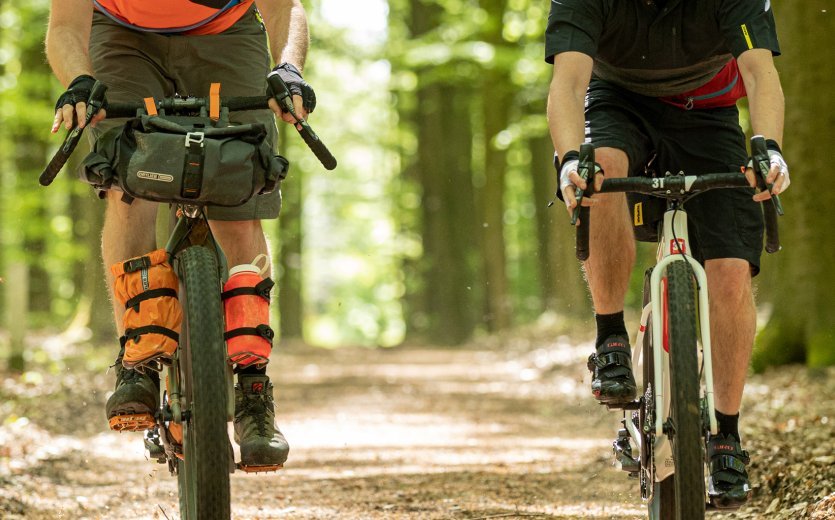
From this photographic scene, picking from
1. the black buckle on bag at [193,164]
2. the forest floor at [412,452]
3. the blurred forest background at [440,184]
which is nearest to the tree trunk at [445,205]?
the blurred forest background at [440,184]

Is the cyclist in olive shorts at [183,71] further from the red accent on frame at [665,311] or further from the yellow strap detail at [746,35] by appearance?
the yellow strap detail at [746,35]

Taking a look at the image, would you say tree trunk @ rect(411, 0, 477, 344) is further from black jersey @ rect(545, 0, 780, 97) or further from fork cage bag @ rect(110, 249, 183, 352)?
fork cage bag @ rect(110, 249, 183, 352)

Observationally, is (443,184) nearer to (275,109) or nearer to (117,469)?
(117,469)

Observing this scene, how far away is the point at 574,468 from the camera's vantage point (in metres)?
6.53

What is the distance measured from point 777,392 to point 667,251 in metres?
5.23

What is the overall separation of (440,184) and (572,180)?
724 inches

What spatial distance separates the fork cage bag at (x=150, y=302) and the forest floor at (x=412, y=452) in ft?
3.36

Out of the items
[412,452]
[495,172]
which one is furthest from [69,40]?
[495,172]

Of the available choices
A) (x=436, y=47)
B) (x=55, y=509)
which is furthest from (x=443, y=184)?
(x=55, y=509)

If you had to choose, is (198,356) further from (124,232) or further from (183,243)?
(124,232)

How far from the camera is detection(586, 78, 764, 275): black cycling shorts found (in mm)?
4000

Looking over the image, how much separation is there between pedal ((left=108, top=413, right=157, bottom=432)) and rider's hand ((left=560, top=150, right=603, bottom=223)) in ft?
5.42

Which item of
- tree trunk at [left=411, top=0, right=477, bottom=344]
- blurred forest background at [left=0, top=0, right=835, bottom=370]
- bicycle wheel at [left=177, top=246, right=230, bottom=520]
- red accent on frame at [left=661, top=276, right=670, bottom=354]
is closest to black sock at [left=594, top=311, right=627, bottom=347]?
red accent on frame at [left=661, top=276, right=670, bottom=354]

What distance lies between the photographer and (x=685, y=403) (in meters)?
3.31
